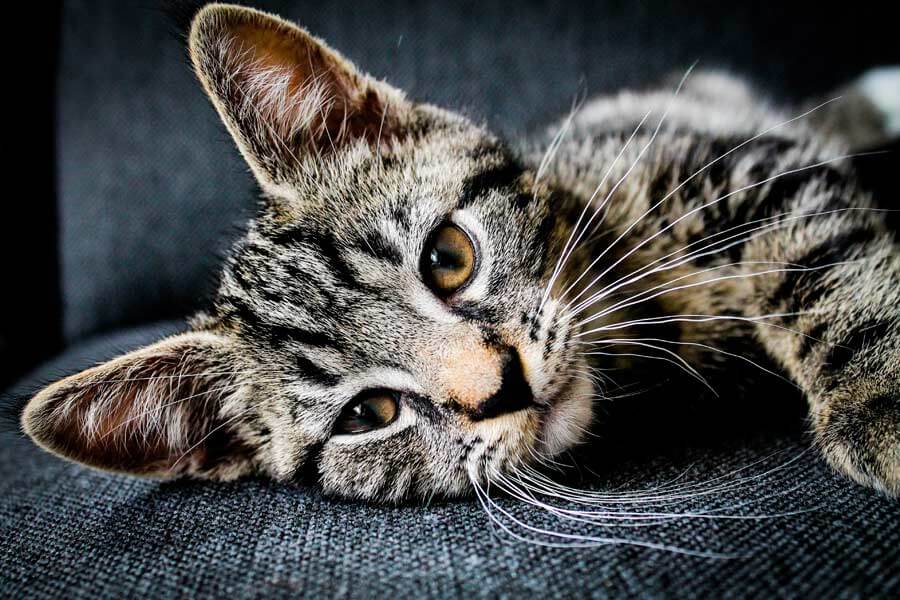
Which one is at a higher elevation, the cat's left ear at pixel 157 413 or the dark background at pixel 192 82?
the dark background at pixel 192 82

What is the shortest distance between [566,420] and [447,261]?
0.84 ft

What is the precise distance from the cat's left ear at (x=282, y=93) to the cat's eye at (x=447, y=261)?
0.21 meters

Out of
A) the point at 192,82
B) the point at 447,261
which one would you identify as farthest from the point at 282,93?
the point at 192,82

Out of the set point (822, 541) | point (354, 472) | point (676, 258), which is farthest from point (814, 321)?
point (354, 472)

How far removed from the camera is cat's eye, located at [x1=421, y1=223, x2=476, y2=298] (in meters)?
0.81

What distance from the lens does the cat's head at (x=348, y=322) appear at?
2.45 feet

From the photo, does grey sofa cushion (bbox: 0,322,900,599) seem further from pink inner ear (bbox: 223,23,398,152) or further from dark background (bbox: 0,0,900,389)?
dark background (bbox: 0,0,900,389)

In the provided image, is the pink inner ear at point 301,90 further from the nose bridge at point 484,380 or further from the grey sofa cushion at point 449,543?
the grey sofa cushion at point 449,543

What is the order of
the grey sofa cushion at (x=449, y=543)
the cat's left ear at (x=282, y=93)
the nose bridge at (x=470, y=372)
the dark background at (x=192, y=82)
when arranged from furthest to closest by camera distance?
1. the dark background at (x=192, y=82)
2. the cat's left ear at (x=282, y=93)
3. the nose bridge at (x=470, y=372)
4. the grey sofa cushion at (x=449, y=543)

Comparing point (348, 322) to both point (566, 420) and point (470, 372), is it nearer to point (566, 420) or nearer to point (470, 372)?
point (470, 372)

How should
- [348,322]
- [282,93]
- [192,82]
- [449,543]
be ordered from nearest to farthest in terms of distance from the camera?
[449,543], [348,322], [282,93], [192,82]

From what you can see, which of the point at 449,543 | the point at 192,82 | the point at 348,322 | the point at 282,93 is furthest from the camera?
the point at 192,82

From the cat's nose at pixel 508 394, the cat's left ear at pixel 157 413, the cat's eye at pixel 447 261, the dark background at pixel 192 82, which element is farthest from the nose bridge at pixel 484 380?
the dark background at pixel 192 82

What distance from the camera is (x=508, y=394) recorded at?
28.1 inches
